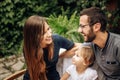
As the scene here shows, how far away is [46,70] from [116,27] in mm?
3657

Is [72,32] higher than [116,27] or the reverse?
higher

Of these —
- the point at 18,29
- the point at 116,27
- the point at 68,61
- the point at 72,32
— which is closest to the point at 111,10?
the point at 116,27

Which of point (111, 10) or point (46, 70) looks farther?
point (111, 10)

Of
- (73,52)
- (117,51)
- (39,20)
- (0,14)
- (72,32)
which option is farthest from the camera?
(0,14)

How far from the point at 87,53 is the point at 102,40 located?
26 cm

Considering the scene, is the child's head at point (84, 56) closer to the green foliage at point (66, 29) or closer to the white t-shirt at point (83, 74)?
the white t-shirt at point (83, 74)

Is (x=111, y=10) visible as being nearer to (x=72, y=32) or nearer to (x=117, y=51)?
(x=72, y=32)

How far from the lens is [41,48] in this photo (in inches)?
140

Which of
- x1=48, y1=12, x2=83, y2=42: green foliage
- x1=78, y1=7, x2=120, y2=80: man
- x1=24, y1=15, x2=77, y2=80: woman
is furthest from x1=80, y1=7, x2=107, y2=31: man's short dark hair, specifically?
x1=48, y1=12, x2=83, y2=42: green foliage

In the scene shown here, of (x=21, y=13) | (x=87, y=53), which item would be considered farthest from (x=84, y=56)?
(x=21, y=13)

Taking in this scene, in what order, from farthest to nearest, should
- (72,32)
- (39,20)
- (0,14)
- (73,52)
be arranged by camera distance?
(0,14), (72,32), (73,52), (39,20)

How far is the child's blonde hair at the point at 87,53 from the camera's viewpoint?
3.49 meters

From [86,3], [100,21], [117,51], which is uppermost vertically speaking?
[100,21]

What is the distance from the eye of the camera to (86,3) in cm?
696
